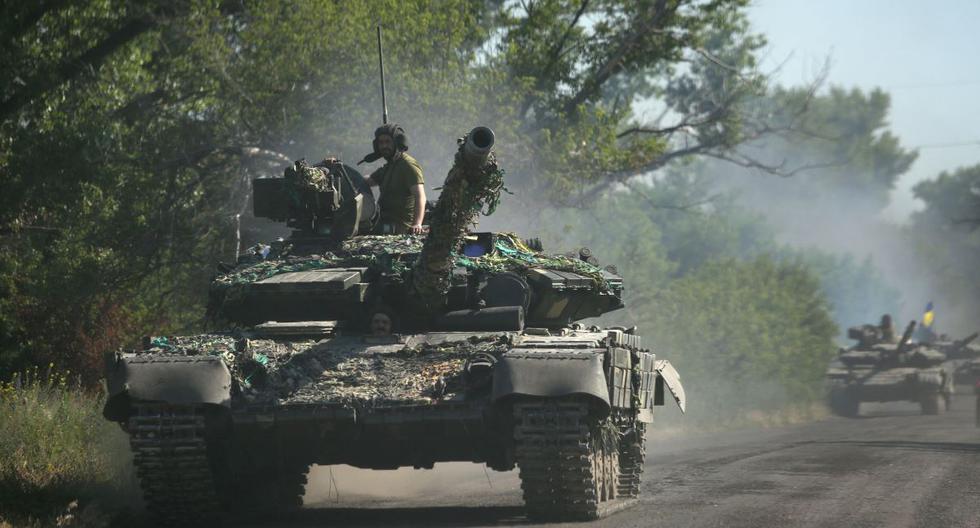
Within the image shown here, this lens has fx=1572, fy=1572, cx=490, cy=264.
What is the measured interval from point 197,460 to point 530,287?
3208mm

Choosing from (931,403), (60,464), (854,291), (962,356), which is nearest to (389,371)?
(60,464)

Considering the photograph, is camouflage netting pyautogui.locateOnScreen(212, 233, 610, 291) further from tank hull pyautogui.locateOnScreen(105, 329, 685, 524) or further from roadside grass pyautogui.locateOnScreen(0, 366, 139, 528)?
roadside grass pyautogui.locateOnScreen(0, 366, 139, 528)

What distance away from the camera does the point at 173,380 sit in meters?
10.8

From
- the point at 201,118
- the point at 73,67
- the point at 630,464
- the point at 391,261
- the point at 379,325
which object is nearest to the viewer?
the point at 379,325

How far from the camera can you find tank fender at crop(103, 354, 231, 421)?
1073 centimetres

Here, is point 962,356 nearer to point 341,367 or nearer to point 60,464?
point 60,464

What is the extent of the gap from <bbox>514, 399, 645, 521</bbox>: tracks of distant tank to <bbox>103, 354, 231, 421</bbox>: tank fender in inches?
81.2

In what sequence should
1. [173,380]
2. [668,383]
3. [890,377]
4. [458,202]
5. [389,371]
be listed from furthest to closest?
[890,377], [668,383], [389,371], [458,202], [173,380]

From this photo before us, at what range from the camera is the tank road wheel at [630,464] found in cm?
1401

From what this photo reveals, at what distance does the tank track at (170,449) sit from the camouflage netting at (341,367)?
0.45 meters

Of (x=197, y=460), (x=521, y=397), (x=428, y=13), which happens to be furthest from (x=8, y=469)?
(x=428, y=13)

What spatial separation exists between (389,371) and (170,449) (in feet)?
5.34

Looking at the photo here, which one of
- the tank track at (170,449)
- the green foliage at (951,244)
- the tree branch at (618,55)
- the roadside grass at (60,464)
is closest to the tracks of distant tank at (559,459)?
the tank track at (170,449)

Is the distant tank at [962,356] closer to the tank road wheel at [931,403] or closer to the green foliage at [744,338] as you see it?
the green foliage at [744,338]
